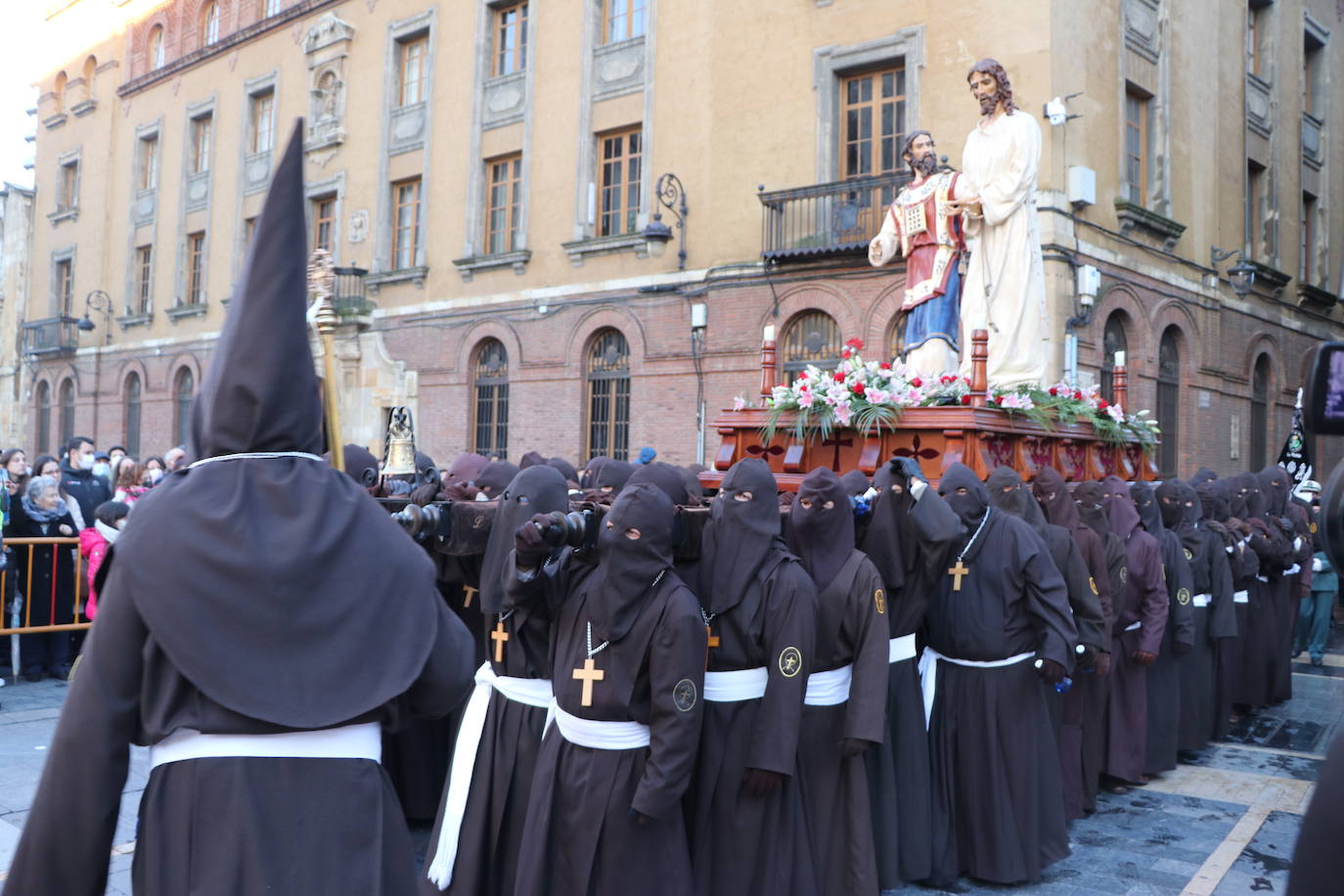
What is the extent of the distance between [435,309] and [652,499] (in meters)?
19.5

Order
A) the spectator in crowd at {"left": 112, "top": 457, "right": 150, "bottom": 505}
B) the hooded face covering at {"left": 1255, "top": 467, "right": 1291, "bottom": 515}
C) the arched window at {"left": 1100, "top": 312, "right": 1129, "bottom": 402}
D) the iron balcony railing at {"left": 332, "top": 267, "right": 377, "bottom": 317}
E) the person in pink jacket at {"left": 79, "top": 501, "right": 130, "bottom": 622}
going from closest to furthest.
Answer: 1. the person in pink jacket at {"left": 79, "top": 501, "right": 130, "bottom": 622}
2. the spectator in crowd at {"left": 112, "top": 457, "right": 150, "bottom": 505}
3. the hooded face covering at {"left": 1255, "top": 467, "right": 1291, "bottom": 515}
4. the arched window at {"left": 1100, "top": 312, "right": 1129, "bottom": 402}
5. the iron balcony railing at {"left": 332, "top": 267, "right": 377, "bottom": 317}

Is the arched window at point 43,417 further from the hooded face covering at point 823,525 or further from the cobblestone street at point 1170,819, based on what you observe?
the hooded face covering at point 823,525

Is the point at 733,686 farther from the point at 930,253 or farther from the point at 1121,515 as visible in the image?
the point at 930,253

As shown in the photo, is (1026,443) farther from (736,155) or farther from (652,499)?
(736,155)

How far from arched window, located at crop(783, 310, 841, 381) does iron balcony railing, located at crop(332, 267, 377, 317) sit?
1050 cm

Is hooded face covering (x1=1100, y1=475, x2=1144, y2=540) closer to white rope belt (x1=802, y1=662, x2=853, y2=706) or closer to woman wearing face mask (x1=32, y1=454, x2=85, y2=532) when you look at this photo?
white rope belt (x1=802, y1=662, x2=853, y2=706)

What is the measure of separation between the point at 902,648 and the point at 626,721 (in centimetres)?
193

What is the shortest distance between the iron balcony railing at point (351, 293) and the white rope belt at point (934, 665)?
Result: 20.3 m

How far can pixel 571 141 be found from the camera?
20.8 meters

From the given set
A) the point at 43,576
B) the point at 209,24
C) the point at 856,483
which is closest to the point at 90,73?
the point at 209,24

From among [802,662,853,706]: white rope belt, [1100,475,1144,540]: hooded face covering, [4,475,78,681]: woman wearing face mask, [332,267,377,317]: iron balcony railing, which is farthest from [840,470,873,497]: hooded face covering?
[332,267,377,317]: iron balcony railing

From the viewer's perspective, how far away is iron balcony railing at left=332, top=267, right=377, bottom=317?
2403 centimetres

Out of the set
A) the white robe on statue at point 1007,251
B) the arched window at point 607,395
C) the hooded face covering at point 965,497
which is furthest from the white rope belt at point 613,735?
the arched window at point 607,395

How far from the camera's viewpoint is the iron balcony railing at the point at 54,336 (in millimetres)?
33500
